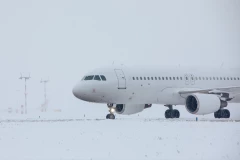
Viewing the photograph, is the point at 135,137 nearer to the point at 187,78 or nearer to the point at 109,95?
the point at 109,95

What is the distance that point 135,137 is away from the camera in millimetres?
24125

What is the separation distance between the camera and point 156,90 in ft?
135

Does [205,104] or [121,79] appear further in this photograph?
[121,79]

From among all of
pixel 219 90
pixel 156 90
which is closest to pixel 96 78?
pixel 156 90

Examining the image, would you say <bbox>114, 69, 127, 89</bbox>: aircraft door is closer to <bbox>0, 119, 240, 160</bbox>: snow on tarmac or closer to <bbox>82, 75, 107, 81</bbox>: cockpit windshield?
<bbox>82, 75, 107, 81</bbox>: cockpit windshield

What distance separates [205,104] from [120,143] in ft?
58.4

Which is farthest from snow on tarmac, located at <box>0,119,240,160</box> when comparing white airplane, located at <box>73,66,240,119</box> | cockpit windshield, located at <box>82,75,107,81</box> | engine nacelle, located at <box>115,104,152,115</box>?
engine nacelle, located at <box>115,104,152,115</box>

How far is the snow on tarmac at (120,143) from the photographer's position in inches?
749

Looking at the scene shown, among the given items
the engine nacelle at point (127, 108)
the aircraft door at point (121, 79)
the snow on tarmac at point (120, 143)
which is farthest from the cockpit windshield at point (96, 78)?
the snow on tarmac at point (120, 143)

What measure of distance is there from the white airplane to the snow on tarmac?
1019 cm

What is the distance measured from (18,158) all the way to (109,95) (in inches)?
836

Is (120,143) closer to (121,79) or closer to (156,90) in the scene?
(121,79)

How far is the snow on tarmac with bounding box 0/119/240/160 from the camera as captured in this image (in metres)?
19.0

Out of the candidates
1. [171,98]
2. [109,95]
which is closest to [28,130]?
[109,95]
